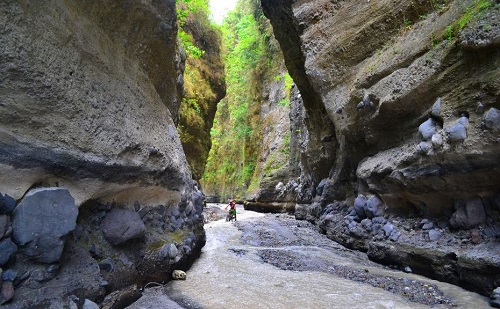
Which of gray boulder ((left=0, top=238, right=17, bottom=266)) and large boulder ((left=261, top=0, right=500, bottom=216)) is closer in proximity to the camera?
gray boulder ((left=0, top=238, right=17, bottom=266))

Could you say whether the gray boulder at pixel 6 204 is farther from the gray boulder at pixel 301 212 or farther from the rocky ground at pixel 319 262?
the gray boulder at pixel 301 212

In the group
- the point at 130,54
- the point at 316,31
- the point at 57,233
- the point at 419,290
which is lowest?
the point at 419,290

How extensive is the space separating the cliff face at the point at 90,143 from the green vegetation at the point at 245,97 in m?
14.2

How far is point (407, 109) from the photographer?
16.8ft

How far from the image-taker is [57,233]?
8.15 ft

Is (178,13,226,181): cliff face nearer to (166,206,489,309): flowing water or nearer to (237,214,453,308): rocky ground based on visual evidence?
(237,214,453,308): rocky ground

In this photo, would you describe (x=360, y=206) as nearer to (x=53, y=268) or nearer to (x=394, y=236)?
(x=394, y=236)

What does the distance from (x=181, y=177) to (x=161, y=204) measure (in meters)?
0.60

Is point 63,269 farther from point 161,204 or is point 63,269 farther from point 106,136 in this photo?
point 161,204

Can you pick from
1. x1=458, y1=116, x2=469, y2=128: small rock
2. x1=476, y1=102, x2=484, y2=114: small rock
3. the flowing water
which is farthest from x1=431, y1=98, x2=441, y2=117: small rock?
the flowing water

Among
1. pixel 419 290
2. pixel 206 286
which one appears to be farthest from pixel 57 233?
pixel 419 290

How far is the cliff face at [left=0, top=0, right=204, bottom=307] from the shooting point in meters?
2.34

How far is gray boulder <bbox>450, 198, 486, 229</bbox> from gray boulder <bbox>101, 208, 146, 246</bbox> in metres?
4.11

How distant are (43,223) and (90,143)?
865 mm
